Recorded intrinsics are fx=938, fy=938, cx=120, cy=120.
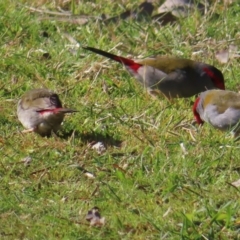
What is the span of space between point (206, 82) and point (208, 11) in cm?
124

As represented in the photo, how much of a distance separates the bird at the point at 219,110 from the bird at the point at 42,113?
115 centimetres

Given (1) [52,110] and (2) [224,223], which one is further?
(1) [52,110]

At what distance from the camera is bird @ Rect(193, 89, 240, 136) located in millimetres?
7227

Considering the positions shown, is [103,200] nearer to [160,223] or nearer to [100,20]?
[160,223]

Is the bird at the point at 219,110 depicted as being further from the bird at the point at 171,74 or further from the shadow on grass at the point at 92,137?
the shadow on grass at the point at 92,137

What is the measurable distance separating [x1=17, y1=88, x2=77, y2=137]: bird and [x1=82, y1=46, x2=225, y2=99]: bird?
1244 millimetres

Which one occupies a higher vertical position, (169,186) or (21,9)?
(169,186)

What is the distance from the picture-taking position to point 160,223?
5.84 m

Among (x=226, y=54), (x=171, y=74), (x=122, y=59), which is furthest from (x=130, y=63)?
(x=226, y=54)

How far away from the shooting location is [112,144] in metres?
7.21

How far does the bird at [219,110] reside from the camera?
23.7 ft

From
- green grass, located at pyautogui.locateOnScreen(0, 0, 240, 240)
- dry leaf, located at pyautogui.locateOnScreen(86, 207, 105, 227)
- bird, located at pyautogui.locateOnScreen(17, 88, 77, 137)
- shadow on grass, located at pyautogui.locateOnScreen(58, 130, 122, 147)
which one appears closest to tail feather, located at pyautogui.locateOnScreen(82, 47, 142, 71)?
green grass, located at pyautogui.locateOnScreen(0, 0, 240, 240)

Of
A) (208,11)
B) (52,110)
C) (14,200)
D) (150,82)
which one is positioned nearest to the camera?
(14,200)

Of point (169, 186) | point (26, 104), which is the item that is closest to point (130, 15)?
point (26, 104)
